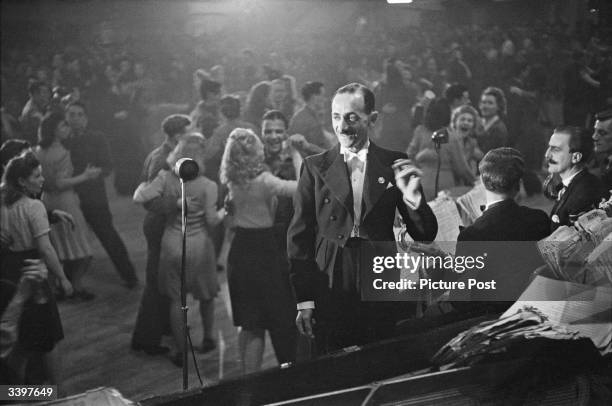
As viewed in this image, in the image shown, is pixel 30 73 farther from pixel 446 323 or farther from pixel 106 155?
pixel 446 323

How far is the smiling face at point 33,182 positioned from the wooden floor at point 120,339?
324mm

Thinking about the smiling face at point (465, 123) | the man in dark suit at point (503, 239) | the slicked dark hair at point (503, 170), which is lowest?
the man in dark suit at point (503, 239)

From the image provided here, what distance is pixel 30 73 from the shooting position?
A: 3.96 metres

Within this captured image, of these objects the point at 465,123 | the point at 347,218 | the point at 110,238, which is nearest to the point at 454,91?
the point at 465,123

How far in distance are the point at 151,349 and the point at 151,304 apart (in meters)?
0.21

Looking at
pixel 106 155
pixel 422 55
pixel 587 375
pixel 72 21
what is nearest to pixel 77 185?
pixel 106 155

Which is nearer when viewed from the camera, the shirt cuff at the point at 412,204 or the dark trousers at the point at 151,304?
the shirt cuff at the point at 412,204

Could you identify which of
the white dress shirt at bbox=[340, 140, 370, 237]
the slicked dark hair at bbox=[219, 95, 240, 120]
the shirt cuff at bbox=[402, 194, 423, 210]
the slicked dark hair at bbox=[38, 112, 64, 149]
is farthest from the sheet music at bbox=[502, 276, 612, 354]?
the slicked dark hair at bbox=[38, 112, 64, 149]

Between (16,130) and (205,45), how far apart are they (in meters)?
1.02

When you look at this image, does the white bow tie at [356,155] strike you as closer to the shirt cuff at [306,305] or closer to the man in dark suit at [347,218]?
the man in dark suit at [347,218]

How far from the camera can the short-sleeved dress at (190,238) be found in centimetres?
364

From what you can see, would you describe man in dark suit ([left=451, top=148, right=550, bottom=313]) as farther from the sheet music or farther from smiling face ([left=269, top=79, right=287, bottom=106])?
smiling face ([left=269, top=79, right=287, bottom=106])

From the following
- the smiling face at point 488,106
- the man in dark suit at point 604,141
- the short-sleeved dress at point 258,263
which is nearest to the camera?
the man in dark suit at point 604,141

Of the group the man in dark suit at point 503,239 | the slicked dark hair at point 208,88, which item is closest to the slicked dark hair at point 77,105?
the slicked dark hair at point 208,88
